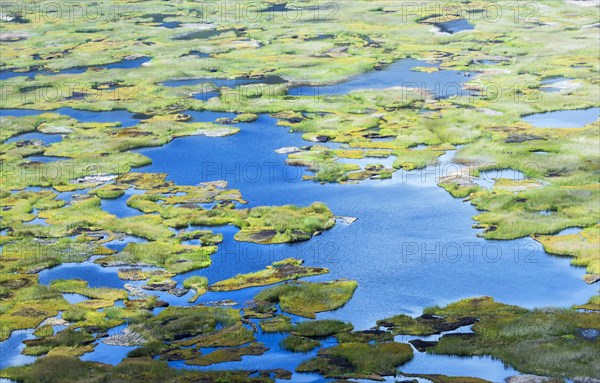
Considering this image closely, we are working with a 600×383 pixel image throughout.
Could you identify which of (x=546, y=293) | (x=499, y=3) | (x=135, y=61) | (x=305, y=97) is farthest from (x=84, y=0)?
(x=546, y=293)

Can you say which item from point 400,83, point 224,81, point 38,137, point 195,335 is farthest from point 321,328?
point 224,81

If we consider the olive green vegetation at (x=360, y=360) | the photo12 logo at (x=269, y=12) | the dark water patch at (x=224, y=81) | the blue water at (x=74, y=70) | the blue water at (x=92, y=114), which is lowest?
the olive green vegetation at (x=360, y=360)

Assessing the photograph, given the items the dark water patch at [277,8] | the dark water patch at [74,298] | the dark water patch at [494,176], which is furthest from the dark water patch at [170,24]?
the dark water patch at [74,298]

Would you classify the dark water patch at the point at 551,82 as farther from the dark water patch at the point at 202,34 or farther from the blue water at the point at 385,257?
the dark water patch at the point at 202,34

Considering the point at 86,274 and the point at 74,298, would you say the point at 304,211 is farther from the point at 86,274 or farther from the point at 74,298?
the point at 74,298

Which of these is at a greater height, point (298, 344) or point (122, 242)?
point (122, 242)
